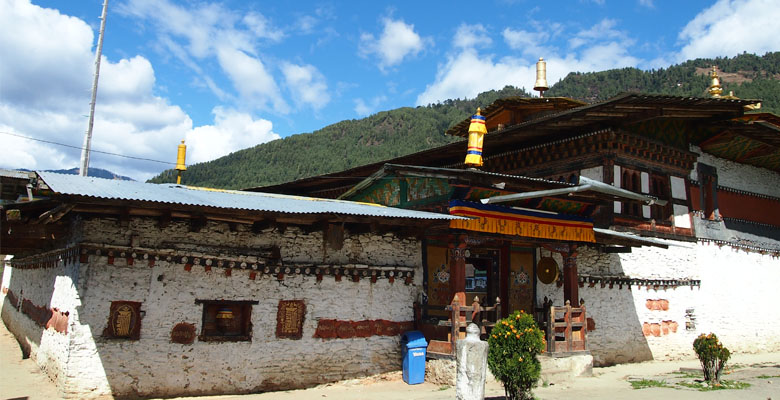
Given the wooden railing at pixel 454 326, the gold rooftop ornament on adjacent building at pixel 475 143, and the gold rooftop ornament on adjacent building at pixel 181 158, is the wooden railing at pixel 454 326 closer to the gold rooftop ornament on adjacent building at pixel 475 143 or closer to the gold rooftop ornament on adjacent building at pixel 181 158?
the gold rooftop ornament on adjacent building at pixel 475 143

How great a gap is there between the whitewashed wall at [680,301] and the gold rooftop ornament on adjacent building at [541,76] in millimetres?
6551

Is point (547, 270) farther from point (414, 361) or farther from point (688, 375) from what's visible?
point (414, 361)

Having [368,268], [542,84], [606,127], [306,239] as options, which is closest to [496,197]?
[368,268]

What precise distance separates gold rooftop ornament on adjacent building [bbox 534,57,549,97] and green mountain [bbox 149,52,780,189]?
44.7 meters

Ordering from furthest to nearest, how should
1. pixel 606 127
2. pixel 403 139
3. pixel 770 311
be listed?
pixel 403 139, pixel 770 311, pixel 606 127

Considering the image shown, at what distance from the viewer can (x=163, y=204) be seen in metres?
7.37

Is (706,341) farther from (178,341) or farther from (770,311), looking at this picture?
(178,341)

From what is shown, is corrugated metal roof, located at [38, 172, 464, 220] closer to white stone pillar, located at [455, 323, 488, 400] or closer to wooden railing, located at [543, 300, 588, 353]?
white stone pillar, located at [455, 323, 488, 400]

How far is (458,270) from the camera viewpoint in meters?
10.2

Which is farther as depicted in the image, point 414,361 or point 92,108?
point 92,108

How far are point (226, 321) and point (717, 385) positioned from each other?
9046 millimetres

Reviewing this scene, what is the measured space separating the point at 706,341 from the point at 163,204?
1004cm

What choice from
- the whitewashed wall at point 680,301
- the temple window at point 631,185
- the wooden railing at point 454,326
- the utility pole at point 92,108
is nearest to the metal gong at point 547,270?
the whitewashed wall at point 680,301

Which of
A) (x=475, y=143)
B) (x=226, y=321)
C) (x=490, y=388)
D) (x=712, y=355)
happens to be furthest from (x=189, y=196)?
(x=712, y=355)
